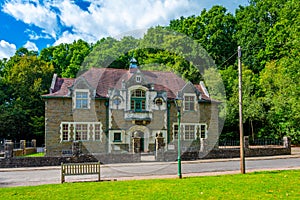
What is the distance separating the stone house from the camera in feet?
88.1

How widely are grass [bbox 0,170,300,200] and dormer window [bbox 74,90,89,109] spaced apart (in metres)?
16.0

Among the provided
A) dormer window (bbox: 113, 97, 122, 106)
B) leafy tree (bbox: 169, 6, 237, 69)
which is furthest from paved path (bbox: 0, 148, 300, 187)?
leafy tree (bbox: 169, 6, 237, 69)

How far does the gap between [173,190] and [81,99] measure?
1845 cm

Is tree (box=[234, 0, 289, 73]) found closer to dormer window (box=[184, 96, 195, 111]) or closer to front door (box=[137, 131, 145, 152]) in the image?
dormer window (box=[184, 96, 195, 111])

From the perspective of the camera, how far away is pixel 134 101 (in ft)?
94.0

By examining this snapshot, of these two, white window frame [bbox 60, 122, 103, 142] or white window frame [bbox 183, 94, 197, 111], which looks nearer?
white window frame [bbox 60, 122, 103, 142]

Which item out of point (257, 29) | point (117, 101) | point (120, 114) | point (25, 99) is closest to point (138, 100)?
point (117, 101)

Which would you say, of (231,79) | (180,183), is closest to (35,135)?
(231,79)

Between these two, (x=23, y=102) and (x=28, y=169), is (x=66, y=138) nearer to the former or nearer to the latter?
(x=28, y=169)

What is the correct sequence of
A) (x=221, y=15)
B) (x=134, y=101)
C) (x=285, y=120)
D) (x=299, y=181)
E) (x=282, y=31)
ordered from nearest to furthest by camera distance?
(x=299, y=181)
(x=134, y=101)
(x=285, y=120)
(x=282, y=31)
(x=221, y=15)

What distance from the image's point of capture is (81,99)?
→ 27344mm

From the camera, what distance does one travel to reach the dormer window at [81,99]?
27250mm

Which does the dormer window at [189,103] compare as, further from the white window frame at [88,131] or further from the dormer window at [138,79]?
the white window frame at [88,131]

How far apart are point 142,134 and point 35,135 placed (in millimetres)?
17290
